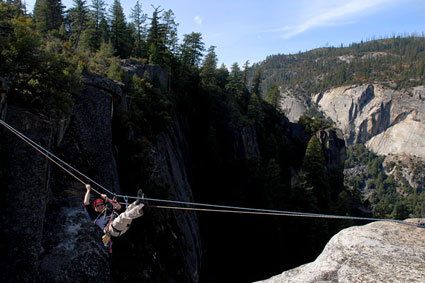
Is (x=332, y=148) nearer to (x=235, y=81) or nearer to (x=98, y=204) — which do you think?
(x=235, y=81)

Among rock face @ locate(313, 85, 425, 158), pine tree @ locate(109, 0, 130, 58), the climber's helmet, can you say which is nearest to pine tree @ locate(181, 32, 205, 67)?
pine tree @ locate(109, 0, 130, 58)

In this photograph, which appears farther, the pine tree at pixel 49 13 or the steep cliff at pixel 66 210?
the pine tree at pixel 49 13

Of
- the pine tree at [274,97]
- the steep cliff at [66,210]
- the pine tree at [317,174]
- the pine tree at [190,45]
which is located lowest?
the pine tree at [317,174]

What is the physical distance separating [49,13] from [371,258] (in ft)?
167

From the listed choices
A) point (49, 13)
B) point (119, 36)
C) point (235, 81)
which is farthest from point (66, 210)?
point (235, 81)

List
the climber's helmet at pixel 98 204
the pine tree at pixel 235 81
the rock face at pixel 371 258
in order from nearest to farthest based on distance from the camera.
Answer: the rock face at pixel 371 258 → the climber's helmet at pixel 98 204 → the pine tree at pixel 235 81

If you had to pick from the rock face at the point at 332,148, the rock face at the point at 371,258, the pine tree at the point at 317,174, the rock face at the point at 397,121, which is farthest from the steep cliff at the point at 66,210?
the rock face at the point at 397,121

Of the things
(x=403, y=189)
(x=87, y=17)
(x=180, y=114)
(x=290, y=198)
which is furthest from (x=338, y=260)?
(x=403, y=189)

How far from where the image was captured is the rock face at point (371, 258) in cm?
398

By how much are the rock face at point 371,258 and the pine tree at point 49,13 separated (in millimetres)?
44526

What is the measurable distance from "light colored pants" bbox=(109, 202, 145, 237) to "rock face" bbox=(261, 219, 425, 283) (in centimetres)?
280

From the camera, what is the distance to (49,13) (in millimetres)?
42531

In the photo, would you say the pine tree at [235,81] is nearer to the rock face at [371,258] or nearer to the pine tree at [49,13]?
the pine tree at [49,13]

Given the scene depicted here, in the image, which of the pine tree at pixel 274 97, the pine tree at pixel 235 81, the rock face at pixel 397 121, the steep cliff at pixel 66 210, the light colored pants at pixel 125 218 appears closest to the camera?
the light colored pants at pixel 125 218
